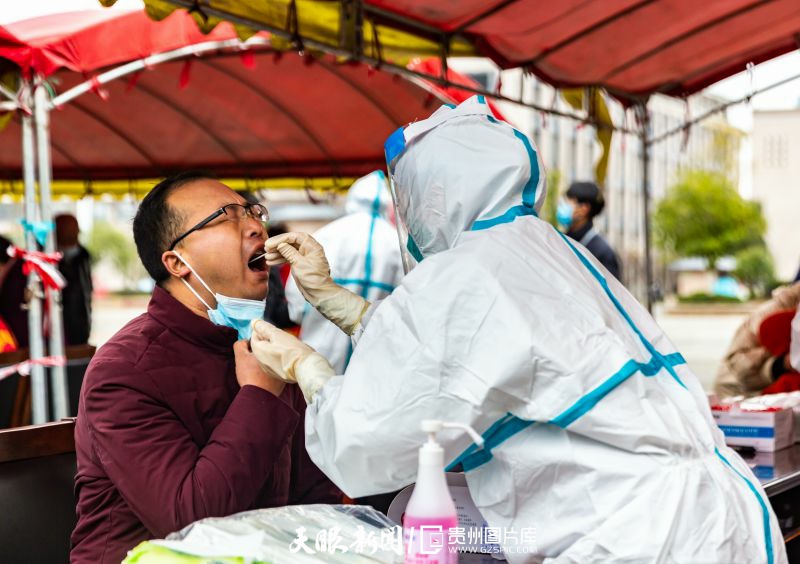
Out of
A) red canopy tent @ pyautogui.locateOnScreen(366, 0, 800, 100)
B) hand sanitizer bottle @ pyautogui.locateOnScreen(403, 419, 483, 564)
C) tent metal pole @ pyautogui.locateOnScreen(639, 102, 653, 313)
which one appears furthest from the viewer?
tent metal pole @ pyautogui.locateOnScreen(639, 102, 653, 313)

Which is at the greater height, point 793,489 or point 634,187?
point 634,187

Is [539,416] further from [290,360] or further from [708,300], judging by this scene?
[708,300]

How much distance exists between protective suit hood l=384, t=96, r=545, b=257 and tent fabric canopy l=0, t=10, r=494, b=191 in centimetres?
347

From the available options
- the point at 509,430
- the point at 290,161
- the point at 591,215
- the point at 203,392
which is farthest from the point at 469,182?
the point at 290,161

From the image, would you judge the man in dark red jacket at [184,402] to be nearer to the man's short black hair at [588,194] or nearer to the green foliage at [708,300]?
the man's short black hair at [588,194]

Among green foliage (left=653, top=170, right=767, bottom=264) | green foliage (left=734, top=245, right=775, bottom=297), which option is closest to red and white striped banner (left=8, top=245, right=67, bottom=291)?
green foliage (left=734, top=245, right=775, bottom=297)

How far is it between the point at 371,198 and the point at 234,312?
2576 mm

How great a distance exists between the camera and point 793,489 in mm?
2684

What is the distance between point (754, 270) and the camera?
136 ft

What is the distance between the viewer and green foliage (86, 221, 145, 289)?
49.6 metres

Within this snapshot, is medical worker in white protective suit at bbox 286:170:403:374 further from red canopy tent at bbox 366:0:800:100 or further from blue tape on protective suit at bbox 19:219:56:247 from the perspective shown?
blue tape on protective suit at bbox 19:219:56:247

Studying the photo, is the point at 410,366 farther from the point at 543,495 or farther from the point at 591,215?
the point at 591,215

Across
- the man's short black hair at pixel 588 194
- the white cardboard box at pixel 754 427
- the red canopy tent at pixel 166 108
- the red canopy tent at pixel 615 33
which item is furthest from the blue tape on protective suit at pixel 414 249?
the man's short black hair at pixel 588 194

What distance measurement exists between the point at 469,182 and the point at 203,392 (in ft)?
2.56
